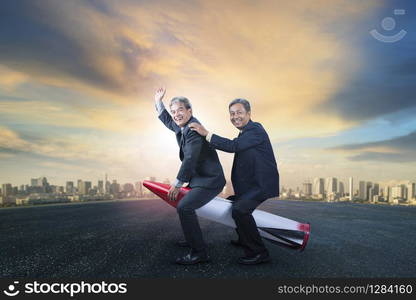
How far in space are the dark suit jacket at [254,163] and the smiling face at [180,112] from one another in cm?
65

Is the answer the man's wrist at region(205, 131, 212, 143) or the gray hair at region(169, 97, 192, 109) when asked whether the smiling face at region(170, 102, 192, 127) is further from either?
the man's wrist at region(205, 131, 212, 143)

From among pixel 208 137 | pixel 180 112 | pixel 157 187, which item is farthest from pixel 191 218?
pixel 180 112

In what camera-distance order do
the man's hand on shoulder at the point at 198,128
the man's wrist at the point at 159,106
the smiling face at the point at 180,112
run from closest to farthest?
the man's hand on shoulder at the point at 198,128 → the smiling face at the point at 180,112 → the man's wrist at the point at 159,106

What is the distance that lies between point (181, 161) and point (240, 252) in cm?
186

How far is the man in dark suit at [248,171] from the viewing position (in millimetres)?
4309

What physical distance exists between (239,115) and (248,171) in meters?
0.85

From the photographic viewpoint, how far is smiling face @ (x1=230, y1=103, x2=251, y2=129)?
14.9ft

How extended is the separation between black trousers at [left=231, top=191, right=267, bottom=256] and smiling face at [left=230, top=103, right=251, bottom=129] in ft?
3.49

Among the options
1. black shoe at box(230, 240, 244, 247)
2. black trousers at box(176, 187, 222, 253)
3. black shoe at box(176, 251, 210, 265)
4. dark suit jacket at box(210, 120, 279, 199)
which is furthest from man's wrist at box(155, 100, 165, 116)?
black shoe at box(230, 240, 244, 247)

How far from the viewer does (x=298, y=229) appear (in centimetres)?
474

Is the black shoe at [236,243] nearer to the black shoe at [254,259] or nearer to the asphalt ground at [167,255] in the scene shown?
the asphalt ground at [167,255]

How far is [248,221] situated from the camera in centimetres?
431

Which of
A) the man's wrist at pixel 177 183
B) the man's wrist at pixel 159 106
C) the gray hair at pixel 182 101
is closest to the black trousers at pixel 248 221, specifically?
the man's wrist at pixel 177 183

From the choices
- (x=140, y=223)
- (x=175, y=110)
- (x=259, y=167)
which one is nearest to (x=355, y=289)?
(x=259, y=167)
